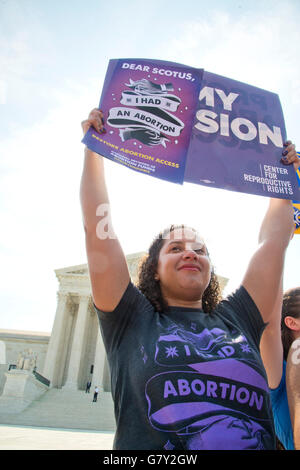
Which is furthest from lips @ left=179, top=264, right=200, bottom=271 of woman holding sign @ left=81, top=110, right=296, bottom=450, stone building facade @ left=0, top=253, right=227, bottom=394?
stone building facade @ left=0, top=253, right=227, bottom=394

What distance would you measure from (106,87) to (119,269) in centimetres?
192

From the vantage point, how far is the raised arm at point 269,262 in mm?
2645

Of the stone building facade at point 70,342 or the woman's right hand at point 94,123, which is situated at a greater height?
the stone building facade at point 70,342

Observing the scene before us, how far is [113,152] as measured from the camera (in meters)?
2.84

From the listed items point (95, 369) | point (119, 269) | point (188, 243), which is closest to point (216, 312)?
point (188, 243)

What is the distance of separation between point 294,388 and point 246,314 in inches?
22.5

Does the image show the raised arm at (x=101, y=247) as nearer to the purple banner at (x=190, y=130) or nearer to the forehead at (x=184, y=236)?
the purple banner at (x=190, y=130)

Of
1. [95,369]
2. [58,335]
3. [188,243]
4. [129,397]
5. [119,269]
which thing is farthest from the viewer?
[58,335]

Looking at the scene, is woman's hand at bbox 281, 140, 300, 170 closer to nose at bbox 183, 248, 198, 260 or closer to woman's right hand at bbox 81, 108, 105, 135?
nose at bbox 183, 248, 198, 260

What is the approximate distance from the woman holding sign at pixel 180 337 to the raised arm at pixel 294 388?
0.24 metres

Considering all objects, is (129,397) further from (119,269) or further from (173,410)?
(119,269)

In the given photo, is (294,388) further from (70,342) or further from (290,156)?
(70,342)

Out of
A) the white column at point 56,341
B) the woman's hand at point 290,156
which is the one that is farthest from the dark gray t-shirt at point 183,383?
the white column at point 56,341

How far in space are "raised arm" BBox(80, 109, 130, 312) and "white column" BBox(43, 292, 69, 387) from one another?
43461mm
